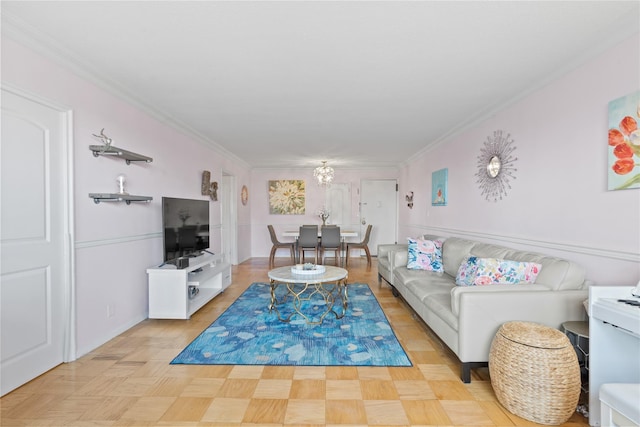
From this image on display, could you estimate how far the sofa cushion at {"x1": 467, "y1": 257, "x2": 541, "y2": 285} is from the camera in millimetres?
2365

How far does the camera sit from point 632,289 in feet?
5.28

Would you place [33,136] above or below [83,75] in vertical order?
below

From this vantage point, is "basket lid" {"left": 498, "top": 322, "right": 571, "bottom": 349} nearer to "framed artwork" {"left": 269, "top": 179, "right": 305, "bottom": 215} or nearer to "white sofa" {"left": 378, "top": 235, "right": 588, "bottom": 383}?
"white sofa" {"left": 378, "top": 235, "right": 588, "bottom": 383}

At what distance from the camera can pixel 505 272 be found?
2.44 m

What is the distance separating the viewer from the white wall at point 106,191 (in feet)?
7.35

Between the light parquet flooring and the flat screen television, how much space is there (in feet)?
3.60

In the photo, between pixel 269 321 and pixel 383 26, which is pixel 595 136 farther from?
pixel 269 321

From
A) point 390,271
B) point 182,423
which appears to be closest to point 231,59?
point 182,423

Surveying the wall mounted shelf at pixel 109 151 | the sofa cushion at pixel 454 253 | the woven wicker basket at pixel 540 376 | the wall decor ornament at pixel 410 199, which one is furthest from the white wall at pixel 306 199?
the woven wicker basket at pixel 540 376

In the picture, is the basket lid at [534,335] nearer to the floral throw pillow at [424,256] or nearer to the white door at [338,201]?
the floral throw pillow at [424,256]

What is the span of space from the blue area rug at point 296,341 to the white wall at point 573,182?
1517 mm

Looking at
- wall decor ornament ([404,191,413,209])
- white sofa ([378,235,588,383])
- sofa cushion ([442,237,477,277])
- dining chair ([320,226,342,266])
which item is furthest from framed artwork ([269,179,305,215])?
white sofa ([378,235,588,383])

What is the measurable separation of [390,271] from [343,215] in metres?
3.47

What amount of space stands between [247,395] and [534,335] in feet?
5.68
